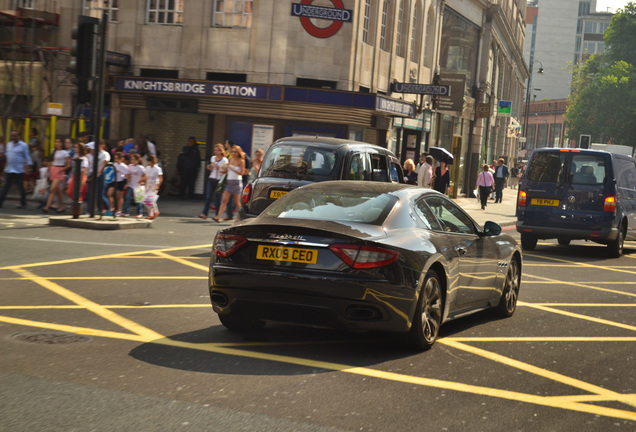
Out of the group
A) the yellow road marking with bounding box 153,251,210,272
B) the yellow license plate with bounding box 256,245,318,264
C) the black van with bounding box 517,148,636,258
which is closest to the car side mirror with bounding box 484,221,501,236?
the yellow license plate with bounding box 256,245,318,264

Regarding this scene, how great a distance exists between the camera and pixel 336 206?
7.46 m

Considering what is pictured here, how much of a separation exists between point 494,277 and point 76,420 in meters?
5.08

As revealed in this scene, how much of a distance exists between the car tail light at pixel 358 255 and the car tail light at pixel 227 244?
0.74m

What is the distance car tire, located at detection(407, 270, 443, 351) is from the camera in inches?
278

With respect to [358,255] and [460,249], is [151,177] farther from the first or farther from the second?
[358,255]

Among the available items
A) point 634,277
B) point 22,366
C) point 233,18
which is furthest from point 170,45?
point 22,366

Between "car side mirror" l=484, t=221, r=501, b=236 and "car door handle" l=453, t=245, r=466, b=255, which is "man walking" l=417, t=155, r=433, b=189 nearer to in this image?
"car side mirror" l=484, t=221, r=501, b=236

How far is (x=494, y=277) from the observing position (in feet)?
29.3

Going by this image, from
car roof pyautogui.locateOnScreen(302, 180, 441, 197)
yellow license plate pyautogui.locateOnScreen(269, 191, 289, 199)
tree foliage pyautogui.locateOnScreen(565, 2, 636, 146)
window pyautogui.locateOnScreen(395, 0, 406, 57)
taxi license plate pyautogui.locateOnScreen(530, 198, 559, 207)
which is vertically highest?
tree foliage pyautogui.locateOnScreen(565, 2, 636, 146)

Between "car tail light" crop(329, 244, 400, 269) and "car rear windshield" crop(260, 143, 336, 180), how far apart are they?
7.07 m

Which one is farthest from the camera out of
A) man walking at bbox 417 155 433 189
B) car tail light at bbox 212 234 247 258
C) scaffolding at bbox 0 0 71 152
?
scaffolding at bbox 0 0 71 152

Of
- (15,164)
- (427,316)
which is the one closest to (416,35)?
(15,164)

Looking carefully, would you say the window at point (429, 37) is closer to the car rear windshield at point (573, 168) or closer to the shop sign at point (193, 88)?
Answer: the shop sign at point (193, 88)

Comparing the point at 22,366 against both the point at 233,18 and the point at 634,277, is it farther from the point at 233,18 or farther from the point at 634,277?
the point at 233,18
